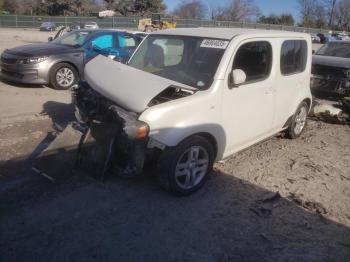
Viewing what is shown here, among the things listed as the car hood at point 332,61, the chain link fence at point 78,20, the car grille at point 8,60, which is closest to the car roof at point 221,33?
the car grille at point 8,60

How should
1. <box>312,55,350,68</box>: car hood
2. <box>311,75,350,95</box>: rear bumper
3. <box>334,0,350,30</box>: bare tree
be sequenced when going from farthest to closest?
<box>334,0,350,30</box>: bare tree, <box>312,55,350,68</box>: car hood, <box>311,75,350,95</box>: rear bumper

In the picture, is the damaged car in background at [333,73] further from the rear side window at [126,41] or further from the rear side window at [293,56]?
the rear side window at [126,41]

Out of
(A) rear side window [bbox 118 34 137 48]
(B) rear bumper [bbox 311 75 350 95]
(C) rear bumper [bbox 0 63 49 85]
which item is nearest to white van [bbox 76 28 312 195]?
(C) rear bumper [bbox 0 63 49 85]

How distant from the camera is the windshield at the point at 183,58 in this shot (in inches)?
169

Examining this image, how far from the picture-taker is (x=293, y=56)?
546 cm

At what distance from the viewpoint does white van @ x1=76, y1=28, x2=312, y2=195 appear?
374 centimetres

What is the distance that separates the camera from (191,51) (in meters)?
4.59

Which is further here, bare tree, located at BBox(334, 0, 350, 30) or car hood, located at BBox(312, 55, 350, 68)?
bare tree, located at BBox(334, 0, 350, 30)

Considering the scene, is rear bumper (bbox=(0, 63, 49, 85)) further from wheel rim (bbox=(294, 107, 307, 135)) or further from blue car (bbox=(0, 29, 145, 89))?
wheel rim (bbox=(294, 107, 307, 135))

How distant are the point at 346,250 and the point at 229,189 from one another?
1485mm

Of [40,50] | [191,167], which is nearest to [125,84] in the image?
[191,167]

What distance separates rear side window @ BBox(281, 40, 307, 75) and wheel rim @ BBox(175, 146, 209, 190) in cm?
202

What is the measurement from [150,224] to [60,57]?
663 cm

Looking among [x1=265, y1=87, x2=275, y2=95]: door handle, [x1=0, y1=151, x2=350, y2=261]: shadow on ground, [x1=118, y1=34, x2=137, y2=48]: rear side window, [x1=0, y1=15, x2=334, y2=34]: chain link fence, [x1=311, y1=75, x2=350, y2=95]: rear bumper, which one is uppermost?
[x1=0, y1=15, x2=334, y2=34]: chain link fence
